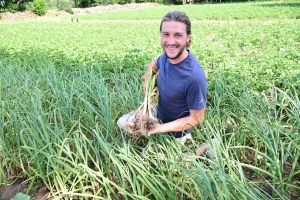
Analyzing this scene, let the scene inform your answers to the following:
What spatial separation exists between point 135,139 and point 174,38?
2.69ft

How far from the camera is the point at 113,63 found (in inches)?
173

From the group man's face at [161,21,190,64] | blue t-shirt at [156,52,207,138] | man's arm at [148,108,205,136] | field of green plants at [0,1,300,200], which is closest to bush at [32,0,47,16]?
field of green plants at [0,1,300,200]

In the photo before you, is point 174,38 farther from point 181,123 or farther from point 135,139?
point 135,139

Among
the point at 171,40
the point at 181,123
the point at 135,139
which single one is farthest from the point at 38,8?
the point at 181,123

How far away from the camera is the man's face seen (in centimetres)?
168

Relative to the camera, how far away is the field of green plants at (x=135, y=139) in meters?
1.42

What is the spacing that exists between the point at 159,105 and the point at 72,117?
0.74 meters

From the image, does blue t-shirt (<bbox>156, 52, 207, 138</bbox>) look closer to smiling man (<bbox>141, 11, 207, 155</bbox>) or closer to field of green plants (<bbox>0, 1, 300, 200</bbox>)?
smiling man (<bbox>141, 11, 207, 155</bbox>)

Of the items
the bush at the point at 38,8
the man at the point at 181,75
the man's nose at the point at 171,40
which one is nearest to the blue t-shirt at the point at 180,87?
the man at the point at 181,75

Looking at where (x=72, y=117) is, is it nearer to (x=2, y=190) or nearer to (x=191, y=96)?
(x=2, y=190)

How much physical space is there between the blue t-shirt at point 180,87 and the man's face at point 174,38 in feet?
0.27

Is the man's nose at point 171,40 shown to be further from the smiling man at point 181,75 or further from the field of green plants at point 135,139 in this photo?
the field of green plants at point 135,139

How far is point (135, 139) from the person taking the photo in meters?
1.98

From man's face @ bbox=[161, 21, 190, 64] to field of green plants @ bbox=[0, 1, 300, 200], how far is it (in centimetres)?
53
